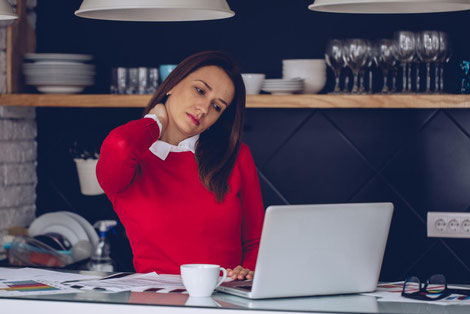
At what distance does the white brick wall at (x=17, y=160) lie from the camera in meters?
3.01

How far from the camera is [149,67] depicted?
3.16m

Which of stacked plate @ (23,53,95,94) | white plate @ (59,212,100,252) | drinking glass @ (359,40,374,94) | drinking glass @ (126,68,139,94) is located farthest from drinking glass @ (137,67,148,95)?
drinking glass @ (359,40,374,94)

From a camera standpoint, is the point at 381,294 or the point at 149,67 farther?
the point at 149,67

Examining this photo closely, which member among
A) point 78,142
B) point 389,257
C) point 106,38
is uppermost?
point 106,38

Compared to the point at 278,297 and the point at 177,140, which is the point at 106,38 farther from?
the point at 278,297

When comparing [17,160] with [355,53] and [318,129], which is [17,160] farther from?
[355,53]

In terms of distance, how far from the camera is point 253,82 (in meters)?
2.81

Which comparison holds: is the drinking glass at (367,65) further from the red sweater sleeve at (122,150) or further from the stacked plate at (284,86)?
the red sweater sleeve at (122,150)

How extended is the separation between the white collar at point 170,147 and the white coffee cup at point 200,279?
81 cm

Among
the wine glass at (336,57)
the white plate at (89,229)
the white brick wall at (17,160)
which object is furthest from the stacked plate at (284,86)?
the white brick wall at (17,160)

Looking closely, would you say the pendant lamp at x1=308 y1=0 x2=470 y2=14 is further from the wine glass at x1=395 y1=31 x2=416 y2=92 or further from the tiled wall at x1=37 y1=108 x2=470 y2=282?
the tiled wall at x1=37 y1=108 x2=470 y2=282

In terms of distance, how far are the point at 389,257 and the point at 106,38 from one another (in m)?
1.50

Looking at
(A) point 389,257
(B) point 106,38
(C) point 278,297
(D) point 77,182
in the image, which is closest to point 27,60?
(B) point 106,38

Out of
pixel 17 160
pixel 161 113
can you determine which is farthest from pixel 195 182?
pixel 17 160
